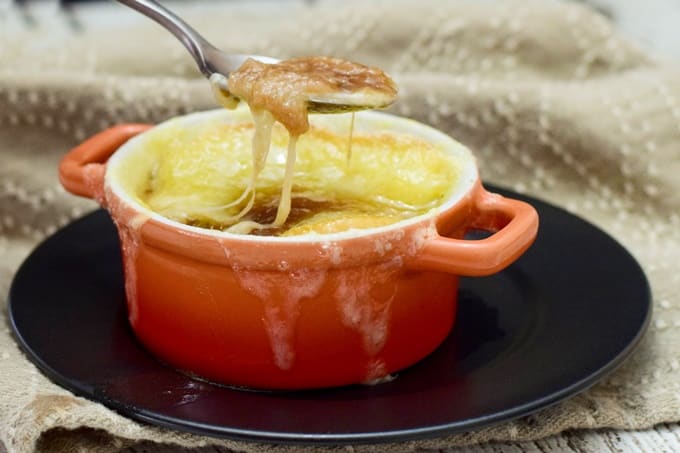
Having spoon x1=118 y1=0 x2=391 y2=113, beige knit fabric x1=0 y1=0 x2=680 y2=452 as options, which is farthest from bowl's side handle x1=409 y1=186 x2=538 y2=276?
spoon x1=118 y1=0 x2=391 y2=113

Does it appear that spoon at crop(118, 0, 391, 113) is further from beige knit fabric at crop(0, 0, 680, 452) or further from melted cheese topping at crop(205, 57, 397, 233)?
beige knit fabric at crop(0, 0, 680, 452)

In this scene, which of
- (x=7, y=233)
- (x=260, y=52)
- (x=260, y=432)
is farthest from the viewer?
(x=260, y=52)

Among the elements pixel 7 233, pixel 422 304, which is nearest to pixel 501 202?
pixel 422 304

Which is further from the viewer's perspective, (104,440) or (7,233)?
(7,233)

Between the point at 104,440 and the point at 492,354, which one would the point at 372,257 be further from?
the point at 104,440

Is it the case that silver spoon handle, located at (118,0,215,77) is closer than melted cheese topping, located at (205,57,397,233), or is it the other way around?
melted cheese topping, located at (205,57,397,233)

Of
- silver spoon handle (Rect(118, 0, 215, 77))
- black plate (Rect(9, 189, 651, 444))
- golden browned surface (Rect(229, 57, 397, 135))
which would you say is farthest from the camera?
silver spoon handle (Rect(118, 0, 215, 77))

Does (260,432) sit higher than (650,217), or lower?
higher

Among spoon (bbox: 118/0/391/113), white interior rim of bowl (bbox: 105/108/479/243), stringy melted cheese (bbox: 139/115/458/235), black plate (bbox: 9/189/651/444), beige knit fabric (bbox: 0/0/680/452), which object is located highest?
spoon (bbox: 118/0/391/113)
